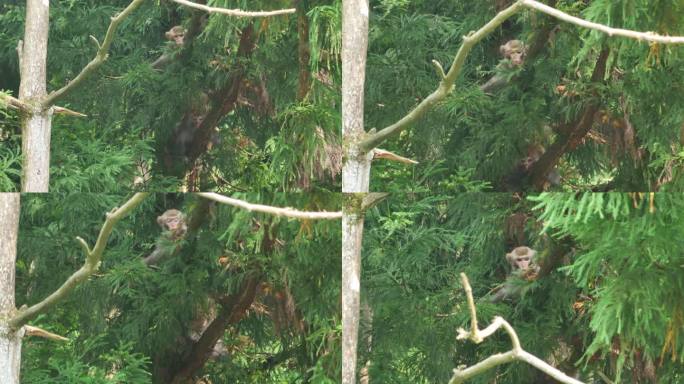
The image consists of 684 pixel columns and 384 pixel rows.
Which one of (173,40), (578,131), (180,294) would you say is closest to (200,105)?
(173,40)

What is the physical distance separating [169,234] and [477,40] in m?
0.84

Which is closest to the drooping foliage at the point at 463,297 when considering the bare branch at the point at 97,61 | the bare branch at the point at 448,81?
the bare branch at the point at 448,81

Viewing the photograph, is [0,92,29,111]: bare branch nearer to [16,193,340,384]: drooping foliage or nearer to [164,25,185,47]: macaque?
[16,193,340,384]: drooping foliage

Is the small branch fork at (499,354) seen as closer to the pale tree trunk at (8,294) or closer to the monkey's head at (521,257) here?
the monkey's head at (521,257)

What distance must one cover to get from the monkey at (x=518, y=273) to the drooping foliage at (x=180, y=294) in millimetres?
321

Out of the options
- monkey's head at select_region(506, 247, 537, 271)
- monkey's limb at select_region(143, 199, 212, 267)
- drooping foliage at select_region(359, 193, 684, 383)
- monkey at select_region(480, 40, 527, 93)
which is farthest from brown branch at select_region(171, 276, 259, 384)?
monkey at select_region(480, 40, 527, 93)

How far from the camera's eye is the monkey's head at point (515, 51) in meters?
2.51

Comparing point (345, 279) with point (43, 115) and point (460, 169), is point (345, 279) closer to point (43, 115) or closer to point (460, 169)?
point (460, 169)

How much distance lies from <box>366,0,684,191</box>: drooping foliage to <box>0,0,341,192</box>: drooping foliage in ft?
0.47

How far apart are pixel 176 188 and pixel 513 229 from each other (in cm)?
67

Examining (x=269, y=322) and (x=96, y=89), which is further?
(x=96, y=89)

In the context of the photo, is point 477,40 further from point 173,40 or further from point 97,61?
point 173,40

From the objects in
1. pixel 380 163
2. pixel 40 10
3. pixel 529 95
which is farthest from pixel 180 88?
pixel 529 95

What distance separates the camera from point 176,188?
2.44 m
